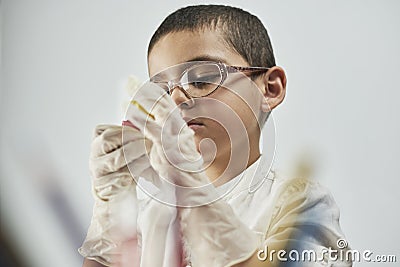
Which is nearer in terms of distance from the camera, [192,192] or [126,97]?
[192,192]

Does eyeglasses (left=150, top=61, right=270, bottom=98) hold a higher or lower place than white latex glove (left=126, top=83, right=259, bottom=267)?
higher

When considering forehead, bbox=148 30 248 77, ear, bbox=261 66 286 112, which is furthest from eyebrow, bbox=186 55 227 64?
ear, bbox=261 66 286 112

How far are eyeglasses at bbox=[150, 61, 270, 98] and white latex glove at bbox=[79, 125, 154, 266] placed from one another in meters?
0.14

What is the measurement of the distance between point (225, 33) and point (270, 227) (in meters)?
0.41

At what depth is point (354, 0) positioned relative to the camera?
4.49 ft

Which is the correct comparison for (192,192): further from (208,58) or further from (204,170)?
(208,58)

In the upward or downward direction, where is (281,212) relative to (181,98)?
downward

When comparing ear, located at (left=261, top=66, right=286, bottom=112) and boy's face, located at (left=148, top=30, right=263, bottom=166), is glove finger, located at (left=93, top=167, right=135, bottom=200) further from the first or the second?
ear, located at (left=261, top=66, right=286, bottom=112)

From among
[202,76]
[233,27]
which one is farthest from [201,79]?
[233,27]

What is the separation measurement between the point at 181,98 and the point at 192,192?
200mm

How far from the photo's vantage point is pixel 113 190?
131 centimetres

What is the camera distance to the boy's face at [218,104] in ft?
4.32

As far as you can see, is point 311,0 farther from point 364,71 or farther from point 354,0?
point 364,71

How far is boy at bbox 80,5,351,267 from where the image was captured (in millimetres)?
1253
